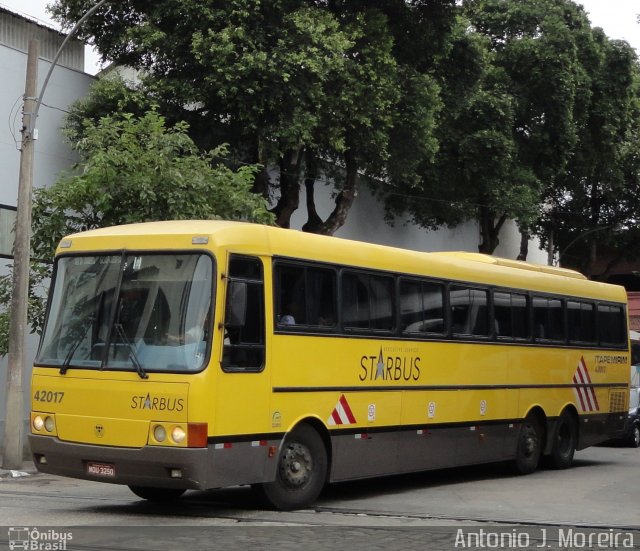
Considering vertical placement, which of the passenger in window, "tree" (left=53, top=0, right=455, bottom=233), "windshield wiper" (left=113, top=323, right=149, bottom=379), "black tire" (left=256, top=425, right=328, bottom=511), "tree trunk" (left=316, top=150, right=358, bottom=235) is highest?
"tree" (left=53, top=0, right=455, bottom=233)

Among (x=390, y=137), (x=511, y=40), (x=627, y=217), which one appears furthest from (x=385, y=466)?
(x=627, y=217)

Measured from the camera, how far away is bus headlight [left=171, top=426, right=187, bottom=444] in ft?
34.9

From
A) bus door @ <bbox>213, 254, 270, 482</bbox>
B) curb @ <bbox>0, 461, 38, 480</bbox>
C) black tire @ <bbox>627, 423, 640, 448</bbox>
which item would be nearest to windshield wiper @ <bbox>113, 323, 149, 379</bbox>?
bus door @ <bbox>213, 254, 270, 482</bbox>

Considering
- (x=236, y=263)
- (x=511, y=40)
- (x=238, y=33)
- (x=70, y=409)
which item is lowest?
(x=70, y=409)

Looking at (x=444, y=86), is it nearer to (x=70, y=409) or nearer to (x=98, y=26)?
(x=98, y=26)

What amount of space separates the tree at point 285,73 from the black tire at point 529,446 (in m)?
7.44

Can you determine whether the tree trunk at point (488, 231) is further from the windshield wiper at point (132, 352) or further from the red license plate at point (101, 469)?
the red license plate at point (101, 469)

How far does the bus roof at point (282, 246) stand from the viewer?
11.3 metres

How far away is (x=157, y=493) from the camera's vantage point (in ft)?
41.7

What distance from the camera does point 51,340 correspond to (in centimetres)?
1179

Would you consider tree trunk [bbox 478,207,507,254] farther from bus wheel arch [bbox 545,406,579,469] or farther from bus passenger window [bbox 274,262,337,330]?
bus passenger window [bbox 274,262,337,330]

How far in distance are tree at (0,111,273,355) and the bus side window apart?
6641mm

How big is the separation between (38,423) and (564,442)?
10.0 meters

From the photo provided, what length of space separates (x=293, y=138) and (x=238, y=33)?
226cm
